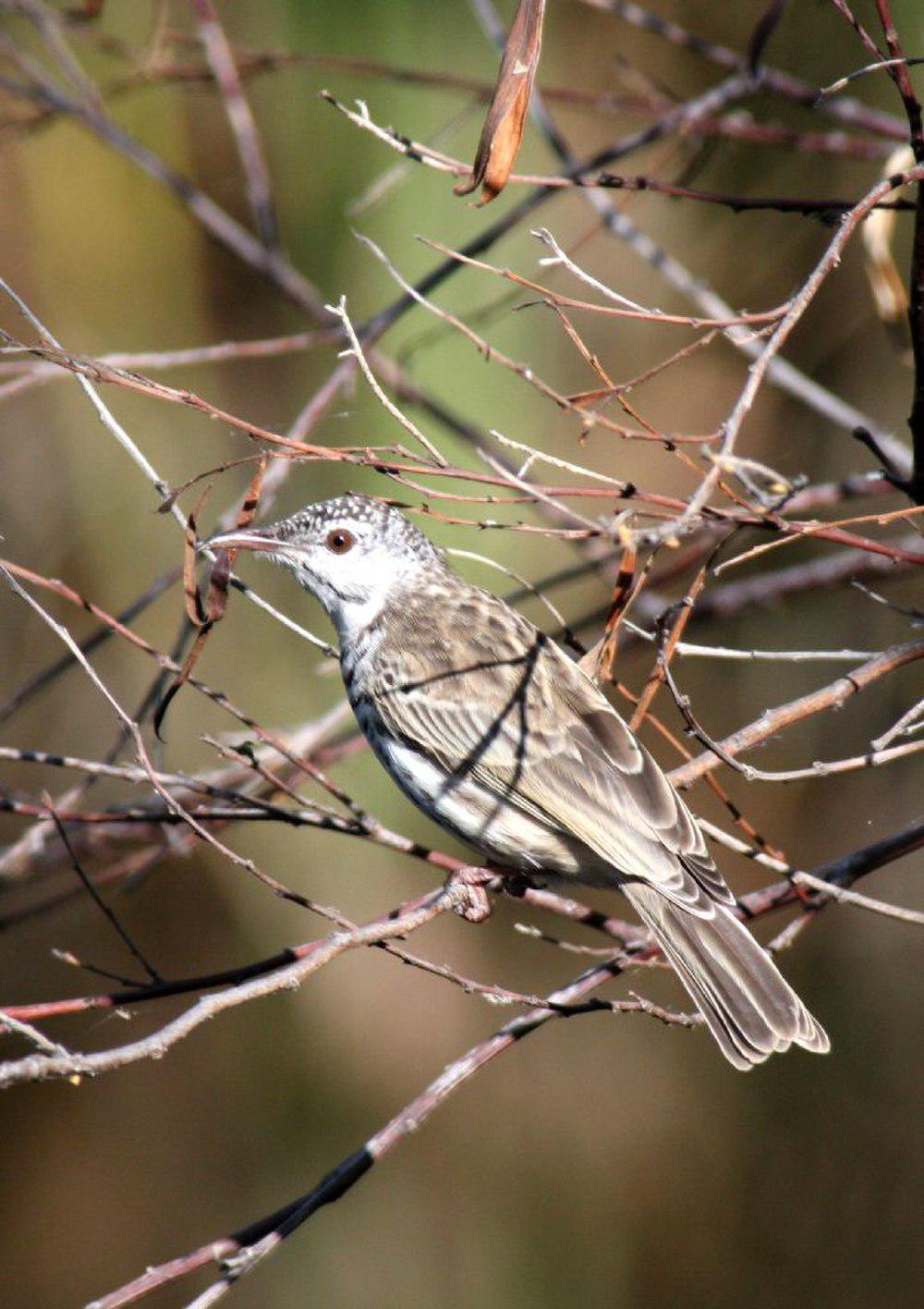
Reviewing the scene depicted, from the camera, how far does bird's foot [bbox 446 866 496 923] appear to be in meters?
3.46

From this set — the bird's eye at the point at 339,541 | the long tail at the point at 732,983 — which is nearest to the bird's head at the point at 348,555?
the bird's eye at the point at 339,541

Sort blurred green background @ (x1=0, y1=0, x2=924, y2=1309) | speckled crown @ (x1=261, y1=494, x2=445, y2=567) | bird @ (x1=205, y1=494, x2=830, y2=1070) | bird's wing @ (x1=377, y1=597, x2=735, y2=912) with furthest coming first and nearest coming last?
blurred green background @ (x1=0, y1=0, x2=924, y2=1309), speckled crown @ (x1=261, y1=494, x2=445, y2=567), bird's wing @ (x1=377, y1=597, x2=735, y2=912), bird @ (x1=205, y1=494, x2=830, y2=1070)

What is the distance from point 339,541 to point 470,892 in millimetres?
1281

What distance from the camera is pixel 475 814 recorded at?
3896mm

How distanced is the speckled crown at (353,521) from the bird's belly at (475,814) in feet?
2.06

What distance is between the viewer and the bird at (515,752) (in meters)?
3.43

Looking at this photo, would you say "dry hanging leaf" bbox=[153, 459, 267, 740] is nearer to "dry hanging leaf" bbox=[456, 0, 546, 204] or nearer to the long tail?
"dry hanging leaf" bbox=[456, 0, 546, 204]

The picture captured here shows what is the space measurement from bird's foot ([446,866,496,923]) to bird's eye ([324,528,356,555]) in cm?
115

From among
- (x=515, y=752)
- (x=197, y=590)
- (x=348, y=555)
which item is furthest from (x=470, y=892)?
(x=348, y=555)

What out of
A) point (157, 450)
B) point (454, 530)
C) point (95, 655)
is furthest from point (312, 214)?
point (95, 655)

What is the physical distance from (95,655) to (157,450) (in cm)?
96

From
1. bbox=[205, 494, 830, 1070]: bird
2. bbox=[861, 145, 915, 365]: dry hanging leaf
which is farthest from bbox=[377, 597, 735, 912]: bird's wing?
bbox=[861, 145, 915, 365]: dry hanging leaf

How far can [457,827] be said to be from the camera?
154 inches

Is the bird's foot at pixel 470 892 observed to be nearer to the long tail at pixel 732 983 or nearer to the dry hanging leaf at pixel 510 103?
the long tail at pixel 732 983
